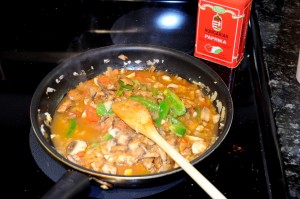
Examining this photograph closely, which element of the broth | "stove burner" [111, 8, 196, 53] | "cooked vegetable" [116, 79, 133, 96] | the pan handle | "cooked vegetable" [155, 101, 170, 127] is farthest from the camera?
"stove burner" [111, 8, 196, 53]

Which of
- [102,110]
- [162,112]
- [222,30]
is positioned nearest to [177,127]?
[162,112]

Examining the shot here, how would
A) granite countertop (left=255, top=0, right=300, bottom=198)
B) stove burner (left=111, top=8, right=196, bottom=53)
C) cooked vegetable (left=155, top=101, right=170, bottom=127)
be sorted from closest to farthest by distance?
granite countertop (left=255, top=0, right=300, bottom=198), cooked vegetable (left=155, top=101, right=170, bottom=127), stove burner (left=111, top=8, right=196, bottom=53)

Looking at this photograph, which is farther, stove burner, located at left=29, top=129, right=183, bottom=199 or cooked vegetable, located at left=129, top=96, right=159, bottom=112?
cooked vegetable, located at left=129, top=96, right=159, bottom=112

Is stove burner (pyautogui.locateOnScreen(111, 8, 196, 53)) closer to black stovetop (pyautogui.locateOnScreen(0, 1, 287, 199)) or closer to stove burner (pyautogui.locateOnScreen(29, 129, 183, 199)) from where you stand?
black stovetop (pyautogui.locateOnScreen(0, 1, 287, 199))

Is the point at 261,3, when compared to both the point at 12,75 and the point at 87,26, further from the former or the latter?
the point at 12,75

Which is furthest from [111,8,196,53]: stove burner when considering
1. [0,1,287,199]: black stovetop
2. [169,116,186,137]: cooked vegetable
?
[169,116,186,137]: cooked vegetable

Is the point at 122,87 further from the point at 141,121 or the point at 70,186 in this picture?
the point at 70,186
